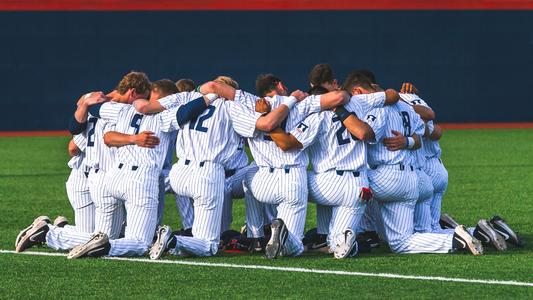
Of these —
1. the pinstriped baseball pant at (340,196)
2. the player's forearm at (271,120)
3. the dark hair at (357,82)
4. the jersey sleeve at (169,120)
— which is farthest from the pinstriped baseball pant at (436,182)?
the jersey sleeve at (169,120)

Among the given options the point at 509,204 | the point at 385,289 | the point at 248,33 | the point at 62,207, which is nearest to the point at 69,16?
the point at 248,33

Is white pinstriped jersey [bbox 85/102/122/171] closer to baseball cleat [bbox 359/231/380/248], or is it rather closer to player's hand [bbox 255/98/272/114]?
player's hand [bbox 255/98/272/114]

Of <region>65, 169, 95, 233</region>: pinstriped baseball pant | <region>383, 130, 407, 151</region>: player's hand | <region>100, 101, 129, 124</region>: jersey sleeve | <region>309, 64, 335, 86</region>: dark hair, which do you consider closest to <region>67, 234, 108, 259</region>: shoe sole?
<region>65, 169, 95, 233</region>: pinstriped baseball pant

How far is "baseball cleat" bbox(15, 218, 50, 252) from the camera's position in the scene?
9.62 m

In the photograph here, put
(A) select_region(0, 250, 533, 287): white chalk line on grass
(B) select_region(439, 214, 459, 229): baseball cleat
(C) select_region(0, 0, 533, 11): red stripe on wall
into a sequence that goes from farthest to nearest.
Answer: (C) select_region(0, 0, 533, 11): red stripe on wall, (B) select_region(439, 214, 459, 229): baseball cleat, (A) select_region(0, 250, 533, 287): white chalk line on grass

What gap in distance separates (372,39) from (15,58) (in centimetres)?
775

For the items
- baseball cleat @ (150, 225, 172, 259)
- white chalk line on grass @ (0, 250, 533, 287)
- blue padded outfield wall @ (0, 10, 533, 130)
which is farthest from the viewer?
blue padded outfield wall @ (0, 10, 533, 130)

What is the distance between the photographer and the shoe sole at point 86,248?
9086mm

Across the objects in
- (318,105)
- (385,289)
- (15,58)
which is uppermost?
(15,58)

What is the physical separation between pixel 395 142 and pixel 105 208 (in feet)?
7.81

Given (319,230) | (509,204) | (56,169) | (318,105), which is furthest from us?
(56,169)

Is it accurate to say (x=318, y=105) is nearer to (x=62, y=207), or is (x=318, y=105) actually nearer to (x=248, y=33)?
(x=62, y=207)

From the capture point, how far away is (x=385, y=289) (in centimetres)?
800

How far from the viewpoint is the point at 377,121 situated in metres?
9.64
